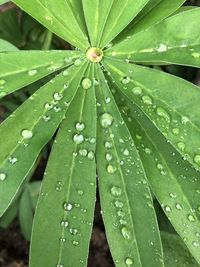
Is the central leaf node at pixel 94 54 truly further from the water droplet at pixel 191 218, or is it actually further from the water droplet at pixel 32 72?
the water droplet at pixel 191 218

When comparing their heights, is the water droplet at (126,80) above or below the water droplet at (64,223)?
above

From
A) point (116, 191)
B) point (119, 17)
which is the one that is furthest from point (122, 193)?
point (119, 17)

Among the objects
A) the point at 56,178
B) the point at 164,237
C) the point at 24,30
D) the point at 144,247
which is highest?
the point at 24,30

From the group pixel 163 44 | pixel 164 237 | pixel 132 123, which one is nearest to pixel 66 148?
pixel 132 123

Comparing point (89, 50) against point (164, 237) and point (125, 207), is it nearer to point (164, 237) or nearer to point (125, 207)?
point (125, 207)

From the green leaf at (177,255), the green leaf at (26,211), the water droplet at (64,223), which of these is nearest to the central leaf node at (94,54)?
the water droplet at (64,223)

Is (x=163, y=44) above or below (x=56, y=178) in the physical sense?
above

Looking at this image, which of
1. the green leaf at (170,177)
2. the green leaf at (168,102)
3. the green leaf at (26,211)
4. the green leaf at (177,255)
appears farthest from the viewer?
the green leaf at (26,211)
